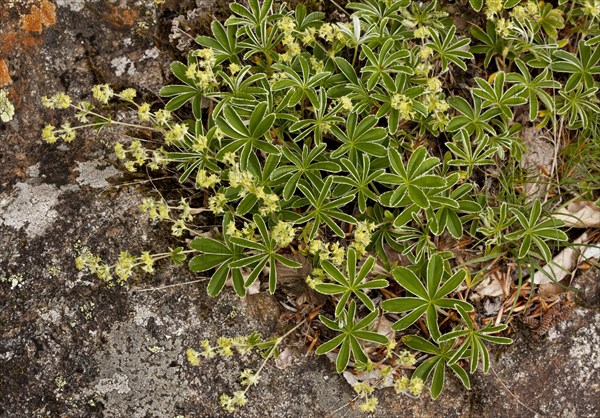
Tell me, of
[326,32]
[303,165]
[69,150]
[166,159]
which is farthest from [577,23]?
[69,150]

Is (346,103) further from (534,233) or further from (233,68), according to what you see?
(534,233)

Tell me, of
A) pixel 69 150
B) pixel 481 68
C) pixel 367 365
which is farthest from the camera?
pixel 481 68

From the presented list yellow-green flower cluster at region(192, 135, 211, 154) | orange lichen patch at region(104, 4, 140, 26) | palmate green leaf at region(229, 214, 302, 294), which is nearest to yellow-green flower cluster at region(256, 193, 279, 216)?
palmate green leaf at region(229, 214, 302, 294)

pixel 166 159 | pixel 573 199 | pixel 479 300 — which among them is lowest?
pixel 479 300

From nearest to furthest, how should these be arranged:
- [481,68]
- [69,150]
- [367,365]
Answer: [367,365] < [69,150] < [481,68]

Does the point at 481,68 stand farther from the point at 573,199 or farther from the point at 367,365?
the point at 367,365

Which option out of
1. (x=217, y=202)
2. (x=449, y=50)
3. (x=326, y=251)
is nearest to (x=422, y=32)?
(x=449, y=50)

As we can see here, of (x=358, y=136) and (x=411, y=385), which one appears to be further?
(x=358, y=136)
